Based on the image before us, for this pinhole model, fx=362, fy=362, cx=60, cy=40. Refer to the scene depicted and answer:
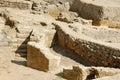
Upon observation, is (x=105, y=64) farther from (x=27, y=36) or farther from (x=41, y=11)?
(x=41, y=11)

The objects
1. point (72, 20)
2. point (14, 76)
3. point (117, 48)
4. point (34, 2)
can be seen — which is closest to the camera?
point (14, 76)

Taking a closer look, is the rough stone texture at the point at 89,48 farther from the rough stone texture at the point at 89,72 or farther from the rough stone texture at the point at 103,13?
the rough stone texture at the point at 103,13

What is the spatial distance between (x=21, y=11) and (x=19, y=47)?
3.87m

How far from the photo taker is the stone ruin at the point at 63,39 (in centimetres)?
1143

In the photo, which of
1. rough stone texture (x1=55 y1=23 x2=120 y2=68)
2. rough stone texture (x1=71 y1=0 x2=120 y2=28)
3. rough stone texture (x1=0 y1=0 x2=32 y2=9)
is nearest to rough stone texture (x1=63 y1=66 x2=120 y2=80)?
rough stone texture (x1=55 y1=23 x2=120 y2=68)

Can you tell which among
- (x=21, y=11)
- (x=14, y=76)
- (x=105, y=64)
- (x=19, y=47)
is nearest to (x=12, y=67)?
(x=14, y=76)

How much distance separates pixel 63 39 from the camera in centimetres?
1390

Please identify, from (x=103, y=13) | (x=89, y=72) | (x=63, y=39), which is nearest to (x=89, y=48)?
(x=63, y=39)

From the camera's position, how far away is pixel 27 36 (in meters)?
13.8

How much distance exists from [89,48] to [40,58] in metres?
1.85

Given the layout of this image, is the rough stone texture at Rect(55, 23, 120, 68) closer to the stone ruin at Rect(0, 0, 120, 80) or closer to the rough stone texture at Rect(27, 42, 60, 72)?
the stone ruin at Rect(0, 0, 120, 80)

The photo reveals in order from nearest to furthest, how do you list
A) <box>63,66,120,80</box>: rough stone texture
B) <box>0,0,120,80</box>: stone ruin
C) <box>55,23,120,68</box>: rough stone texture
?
<box>63,66,120,80</box>: rough stone texture, <box>0,0,120,80</box>: stone ruin, <box>55,23,120,68</box>: rough stone texture

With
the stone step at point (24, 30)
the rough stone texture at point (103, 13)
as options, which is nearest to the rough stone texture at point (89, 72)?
the stone step at point (24, 30)

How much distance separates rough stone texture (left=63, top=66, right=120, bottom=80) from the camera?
10.6 m
